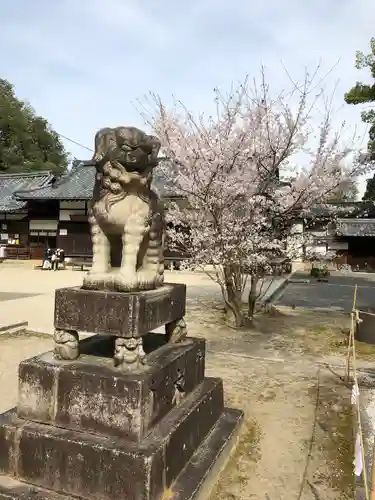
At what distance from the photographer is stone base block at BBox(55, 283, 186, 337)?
278 centimetres

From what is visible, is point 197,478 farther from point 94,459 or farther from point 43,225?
point 43,225

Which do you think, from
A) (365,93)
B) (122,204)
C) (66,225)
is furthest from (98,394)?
(66,225)

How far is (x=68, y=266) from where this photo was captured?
82.3ft

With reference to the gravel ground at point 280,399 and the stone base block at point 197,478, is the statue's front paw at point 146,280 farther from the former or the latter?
the gravel ground at point 280,399

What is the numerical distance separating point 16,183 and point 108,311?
3612cm

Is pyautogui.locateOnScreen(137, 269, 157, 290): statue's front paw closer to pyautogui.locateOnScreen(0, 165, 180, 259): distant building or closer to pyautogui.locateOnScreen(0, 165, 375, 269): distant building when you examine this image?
pyautogui.locateOnScreen(0, 165, 375, 269): distant building

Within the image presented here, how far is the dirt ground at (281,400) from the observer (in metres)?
3.06

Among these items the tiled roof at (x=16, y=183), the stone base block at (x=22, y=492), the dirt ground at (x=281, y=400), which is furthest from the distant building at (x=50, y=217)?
the stone base block at (x=22, y=492)

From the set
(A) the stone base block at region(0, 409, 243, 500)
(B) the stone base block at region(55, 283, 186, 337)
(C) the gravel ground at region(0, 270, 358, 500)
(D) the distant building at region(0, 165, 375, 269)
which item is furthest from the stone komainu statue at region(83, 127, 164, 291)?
(D) the distant building at region(0, 165, 375, 269)

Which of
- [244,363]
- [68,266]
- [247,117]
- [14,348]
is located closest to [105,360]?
[244,363]

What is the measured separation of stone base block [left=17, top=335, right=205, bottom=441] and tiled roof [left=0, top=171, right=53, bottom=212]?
30.8 meters

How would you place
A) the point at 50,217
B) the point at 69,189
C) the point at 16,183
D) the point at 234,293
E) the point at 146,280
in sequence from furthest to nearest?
the point at 16,183 → the point at 50,217 → the point at 69,189 → the point at 234,293 → the point at 146,280

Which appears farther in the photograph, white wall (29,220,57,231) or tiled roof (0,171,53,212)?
tiled roof (0,171,53,212)

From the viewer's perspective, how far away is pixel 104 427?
2.66m
